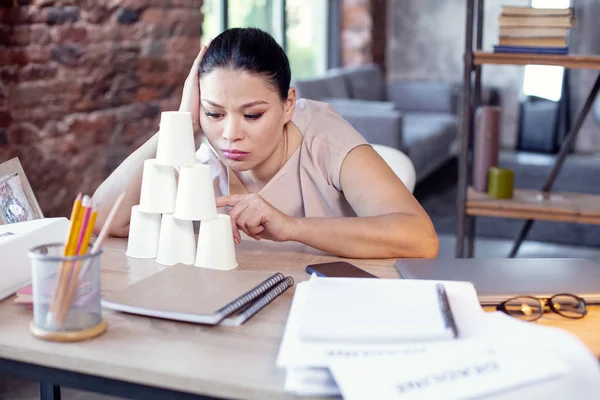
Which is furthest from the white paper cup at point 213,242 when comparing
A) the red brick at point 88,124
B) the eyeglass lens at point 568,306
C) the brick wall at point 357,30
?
the brick wall at point 357,30

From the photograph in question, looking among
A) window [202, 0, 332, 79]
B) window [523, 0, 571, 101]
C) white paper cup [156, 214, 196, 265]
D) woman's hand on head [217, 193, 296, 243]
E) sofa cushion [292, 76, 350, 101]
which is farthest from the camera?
window [523, 0, 571, 101]

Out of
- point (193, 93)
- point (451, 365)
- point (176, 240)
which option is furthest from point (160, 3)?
point (451, 365)

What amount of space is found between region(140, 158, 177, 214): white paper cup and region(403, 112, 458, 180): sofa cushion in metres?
3.71

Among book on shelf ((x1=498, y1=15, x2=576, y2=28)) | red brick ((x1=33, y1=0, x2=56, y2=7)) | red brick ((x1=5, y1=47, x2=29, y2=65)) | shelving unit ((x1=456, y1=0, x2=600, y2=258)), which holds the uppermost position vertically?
red brick ((x1=33, y1=0, x2=56, y2=7))

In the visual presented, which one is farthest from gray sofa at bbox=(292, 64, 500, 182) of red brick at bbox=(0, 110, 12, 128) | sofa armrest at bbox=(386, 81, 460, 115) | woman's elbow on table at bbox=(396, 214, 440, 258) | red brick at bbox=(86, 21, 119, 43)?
woman's elbow on table at bbox=(396, 214, 440, 258)

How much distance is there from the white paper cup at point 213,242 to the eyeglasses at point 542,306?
1.52 feet

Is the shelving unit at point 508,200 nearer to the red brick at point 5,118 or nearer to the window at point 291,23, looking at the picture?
the red brick at point 5,118

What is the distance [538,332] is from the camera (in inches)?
37.1

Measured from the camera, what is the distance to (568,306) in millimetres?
1191

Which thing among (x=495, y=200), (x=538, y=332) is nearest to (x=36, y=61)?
(x=495, y=200)

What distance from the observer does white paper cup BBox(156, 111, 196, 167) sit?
4.44 feet

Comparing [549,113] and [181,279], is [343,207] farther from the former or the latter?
Answer: [549,113]

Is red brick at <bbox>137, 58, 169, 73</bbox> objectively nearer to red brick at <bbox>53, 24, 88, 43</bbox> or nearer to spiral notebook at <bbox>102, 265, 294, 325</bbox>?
red brick at <bbox>53, 24, 88, 43</bbox>

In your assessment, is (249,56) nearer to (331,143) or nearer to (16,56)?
(331,143)
